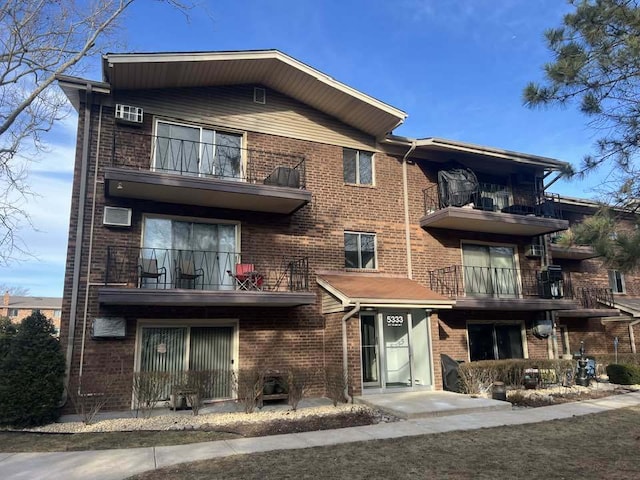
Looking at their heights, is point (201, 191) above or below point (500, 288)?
above

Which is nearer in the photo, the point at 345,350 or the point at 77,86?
the point at 77,86

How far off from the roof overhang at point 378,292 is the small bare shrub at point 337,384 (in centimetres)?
176

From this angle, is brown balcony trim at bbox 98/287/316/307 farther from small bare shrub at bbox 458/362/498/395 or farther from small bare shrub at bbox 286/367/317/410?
small bare shrub at bbox 458/362/498/395

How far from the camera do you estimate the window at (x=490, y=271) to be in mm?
15633

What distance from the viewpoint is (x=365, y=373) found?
1245 cm

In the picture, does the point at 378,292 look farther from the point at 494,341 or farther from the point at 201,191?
the point at 494,341

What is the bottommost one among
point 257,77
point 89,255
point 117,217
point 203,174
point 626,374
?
point 626,374

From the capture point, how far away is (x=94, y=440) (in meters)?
7.93

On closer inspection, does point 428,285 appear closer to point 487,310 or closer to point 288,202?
point 487,310

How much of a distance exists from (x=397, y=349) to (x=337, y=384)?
7.40 feet

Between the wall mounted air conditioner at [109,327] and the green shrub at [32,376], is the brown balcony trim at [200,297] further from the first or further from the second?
the green shrub at [32,376]

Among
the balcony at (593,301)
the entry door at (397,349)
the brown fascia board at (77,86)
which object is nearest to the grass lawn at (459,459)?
the entry door at (397,349)

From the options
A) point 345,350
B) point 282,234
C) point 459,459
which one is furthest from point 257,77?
point 459,459

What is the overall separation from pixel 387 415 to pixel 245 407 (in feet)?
10.2
